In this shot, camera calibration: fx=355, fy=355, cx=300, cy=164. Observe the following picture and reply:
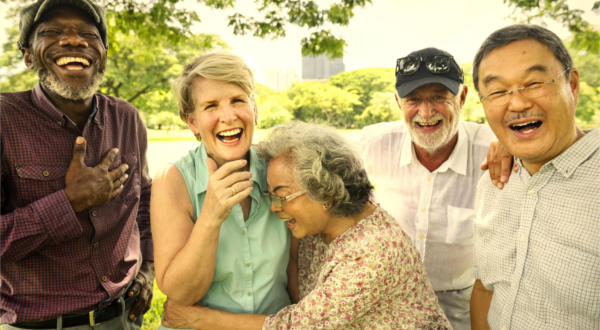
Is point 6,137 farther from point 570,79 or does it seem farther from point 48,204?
point 570,79

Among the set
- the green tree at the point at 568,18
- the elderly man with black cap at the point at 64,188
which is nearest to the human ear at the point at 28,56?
the elderly man with black cap at the point at 64,188

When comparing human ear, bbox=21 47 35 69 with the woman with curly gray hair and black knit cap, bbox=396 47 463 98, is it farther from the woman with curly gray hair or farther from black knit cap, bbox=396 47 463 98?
black knit cap, bbox=396 47 463 98

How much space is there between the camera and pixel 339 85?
4672cm

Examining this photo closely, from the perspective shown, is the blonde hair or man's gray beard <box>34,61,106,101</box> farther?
man's gray beard <box>34,61,106,101</box>

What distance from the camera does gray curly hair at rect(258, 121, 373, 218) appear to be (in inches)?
83.4

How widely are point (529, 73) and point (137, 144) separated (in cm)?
268

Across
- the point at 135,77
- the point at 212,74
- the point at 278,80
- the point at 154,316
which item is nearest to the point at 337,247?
the point at 212,74

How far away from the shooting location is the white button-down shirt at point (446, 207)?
9.74 feet

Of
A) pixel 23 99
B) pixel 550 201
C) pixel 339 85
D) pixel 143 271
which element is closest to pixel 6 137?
pixel 23 99

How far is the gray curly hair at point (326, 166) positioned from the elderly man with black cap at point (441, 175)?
727 mm

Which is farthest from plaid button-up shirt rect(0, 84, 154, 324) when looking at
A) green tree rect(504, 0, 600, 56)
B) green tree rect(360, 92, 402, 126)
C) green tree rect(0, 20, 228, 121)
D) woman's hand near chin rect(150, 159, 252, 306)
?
green tree rect(360, 92, 402, 126)

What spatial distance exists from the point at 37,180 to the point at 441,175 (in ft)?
9.71

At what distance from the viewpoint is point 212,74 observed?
2.03m

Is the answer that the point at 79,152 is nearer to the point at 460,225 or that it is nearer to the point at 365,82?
the point at 460,225
